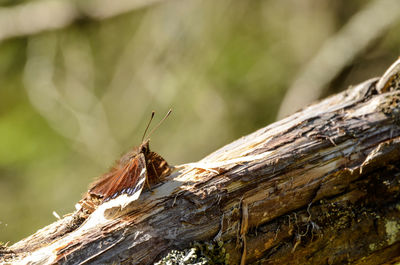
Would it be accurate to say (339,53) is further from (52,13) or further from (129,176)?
(129,176)

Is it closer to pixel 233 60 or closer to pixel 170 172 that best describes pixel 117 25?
pixel 233 60

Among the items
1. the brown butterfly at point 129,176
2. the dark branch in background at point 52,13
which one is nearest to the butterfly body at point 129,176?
the brown butterfly at point 129,176

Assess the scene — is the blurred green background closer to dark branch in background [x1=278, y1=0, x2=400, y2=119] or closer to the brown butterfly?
dark branch in background [x1=278, y1=0, x2=400, y2=119]

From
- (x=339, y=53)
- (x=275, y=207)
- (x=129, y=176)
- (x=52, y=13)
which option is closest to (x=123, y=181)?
(x=129, y=176)

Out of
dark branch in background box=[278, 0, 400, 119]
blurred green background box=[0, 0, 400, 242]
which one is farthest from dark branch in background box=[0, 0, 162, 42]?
dark branch in background box=[278, 0, 400, 119]

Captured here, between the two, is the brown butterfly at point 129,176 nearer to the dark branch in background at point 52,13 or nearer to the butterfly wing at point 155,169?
the butterfly wing at point 155,169
